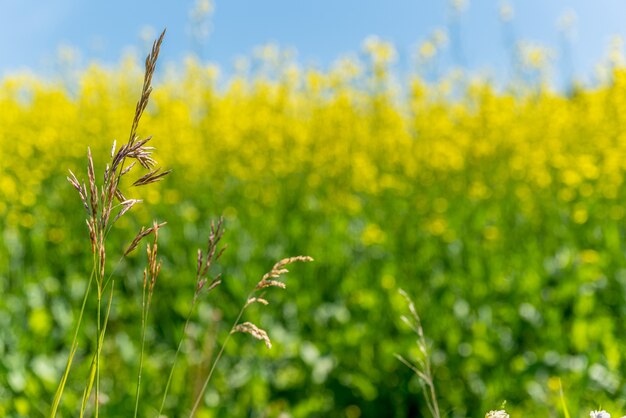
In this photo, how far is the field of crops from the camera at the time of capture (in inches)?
102

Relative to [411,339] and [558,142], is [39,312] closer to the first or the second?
[411,339]

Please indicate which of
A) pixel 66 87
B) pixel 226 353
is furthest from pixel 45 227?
pixel 66 87

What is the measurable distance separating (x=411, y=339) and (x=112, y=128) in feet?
18.0

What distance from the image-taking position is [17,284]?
12.7ft

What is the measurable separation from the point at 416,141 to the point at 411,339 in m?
4.09

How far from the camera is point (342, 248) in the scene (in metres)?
3.94

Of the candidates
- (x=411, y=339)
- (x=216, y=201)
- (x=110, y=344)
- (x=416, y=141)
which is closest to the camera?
(x=411, y=339)

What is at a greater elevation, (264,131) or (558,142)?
(264,131)

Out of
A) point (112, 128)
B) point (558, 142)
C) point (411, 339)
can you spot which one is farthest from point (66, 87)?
point (411, 339)

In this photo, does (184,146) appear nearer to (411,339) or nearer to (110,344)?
(110,344)

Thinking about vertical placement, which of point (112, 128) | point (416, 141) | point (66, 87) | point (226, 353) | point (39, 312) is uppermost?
point (66, 87)

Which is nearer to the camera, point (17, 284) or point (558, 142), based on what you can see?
point (17, 284)

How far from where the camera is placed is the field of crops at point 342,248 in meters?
2.59

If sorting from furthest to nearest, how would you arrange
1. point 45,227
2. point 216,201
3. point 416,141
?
point 416,141
point 216,201
point 45,227
